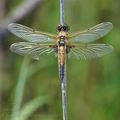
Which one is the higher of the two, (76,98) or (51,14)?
(51,14)

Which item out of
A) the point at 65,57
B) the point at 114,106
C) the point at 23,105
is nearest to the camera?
the point at 65,57

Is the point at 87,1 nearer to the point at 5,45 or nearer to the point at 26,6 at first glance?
the point at 26,6

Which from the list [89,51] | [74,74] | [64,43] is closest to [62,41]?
[64,43]

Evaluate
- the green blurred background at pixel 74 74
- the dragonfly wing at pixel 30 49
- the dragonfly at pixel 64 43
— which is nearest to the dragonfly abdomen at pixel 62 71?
the dragonfly at pixel 64 43

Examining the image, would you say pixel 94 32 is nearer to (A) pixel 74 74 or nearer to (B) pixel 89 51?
(B) pixel 89 51

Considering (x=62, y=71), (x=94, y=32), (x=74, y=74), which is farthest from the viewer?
(x=74, y=74)

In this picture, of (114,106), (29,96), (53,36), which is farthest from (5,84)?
(53,36)

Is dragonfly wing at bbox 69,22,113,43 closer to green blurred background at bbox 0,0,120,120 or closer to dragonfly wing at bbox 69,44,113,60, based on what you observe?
dragonfly wing at bbox 69,44,113,60
